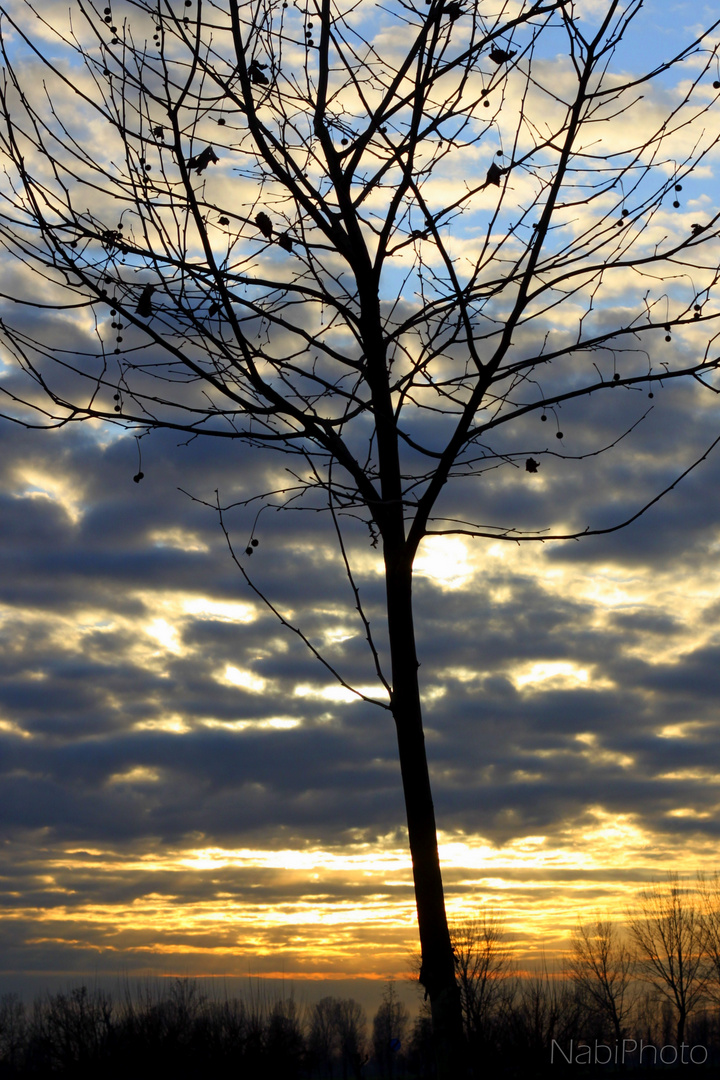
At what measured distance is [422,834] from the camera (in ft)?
13.4

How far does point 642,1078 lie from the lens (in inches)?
3078

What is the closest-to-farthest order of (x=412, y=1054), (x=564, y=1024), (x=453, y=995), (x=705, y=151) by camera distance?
(x=453, y=995), (x=705, y=151), (x=564, y=1024), (x=412, y=1054)

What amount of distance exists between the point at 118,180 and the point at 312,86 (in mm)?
1070

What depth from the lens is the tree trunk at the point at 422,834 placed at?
3.79m

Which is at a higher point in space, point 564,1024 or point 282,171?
point 282,171

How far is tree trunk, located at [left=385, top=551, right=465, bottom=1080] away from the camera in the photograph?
12.4 ft

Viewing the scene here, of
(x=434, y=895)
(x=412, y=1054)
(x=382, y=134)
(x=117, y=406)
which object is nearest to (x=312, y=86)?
(x=382, y=134)

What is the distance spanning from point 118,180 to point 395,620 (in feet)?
8.12

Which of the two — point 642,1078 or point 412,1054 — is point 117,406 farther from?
point 412,1054

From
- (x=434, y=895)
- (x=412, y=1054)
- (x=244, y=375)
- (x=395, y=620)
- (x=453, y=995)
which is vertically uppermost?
(x=244, y=375)

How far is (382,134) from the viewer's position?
4.76 m

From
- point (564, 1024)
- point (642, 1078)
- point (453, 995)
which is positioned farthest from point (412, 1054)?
point (453, 995)

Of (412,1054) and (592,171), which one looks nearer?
(592,171)

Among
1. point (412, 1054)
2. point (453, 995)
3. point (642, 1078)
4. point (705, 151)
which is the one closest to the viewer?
point (453, 995)
